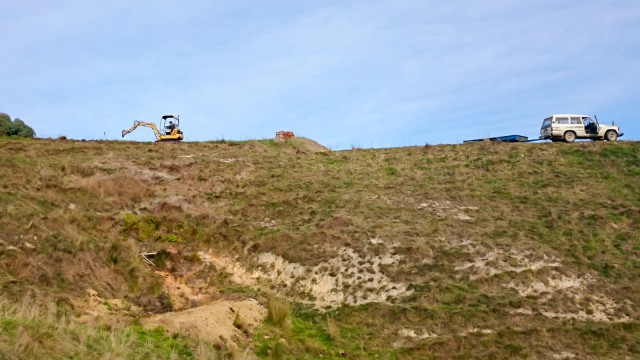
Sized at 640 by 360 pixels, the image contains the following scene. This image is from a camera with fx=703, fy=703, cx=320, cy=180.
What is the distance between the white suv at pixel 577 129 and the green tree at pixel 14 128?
31434 millimetres

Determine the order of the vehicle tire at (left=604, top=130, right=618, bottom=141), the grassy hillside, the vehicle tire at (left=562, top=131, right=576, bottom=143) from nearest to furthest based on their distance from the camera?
the grassy hillside
the vehicle tire at (left=604, top=130, right=618, bottom=141)
the vehicle tire at (left=562, top=131, right=576, bottom=143)

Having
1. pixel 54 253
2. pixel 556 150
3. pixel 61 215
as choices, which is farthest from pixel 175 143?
pixel 556 150

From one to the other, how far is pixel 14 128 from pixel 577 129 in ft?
110

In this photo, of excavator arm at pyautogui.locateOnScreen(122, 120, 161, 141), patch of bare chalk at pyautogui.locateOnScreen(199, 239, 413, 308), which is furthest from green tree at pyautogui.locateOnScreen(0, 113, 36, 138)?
patch of bare chalk at pyautogui.locateOnScreen(199, 239, 413, 308)

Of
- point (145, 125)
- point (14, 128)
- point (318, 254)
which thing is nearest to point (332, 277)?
point (318, 254)

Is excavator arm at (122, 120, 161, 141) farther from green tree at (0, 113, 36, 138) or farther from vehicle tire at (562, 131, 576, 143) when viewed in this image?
vehicle tire at (562, 131, 576, 143)

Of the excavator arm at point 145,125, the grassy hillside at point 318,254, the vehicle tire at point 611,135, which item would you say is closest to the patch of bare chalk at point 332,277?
the grassy hillside at point 318,254

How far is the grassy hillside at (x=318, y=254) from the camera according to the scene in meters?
19.4

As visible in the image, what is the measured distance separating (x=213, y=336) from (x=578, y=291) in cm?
1221

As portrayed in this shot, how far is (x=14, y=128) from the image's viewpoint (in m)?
42.4

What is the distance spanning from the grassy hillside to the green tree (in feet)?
26.1

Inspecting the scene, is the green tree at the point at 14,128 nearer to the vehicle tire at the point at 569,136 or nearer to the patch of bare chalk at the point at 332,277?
the patch of bare chalk at the point at 332,277

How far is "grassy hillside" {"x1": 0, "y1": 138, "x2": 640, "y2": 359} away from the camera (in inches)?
765

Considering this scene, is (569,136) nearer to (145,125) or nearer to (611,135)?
(611,135)
